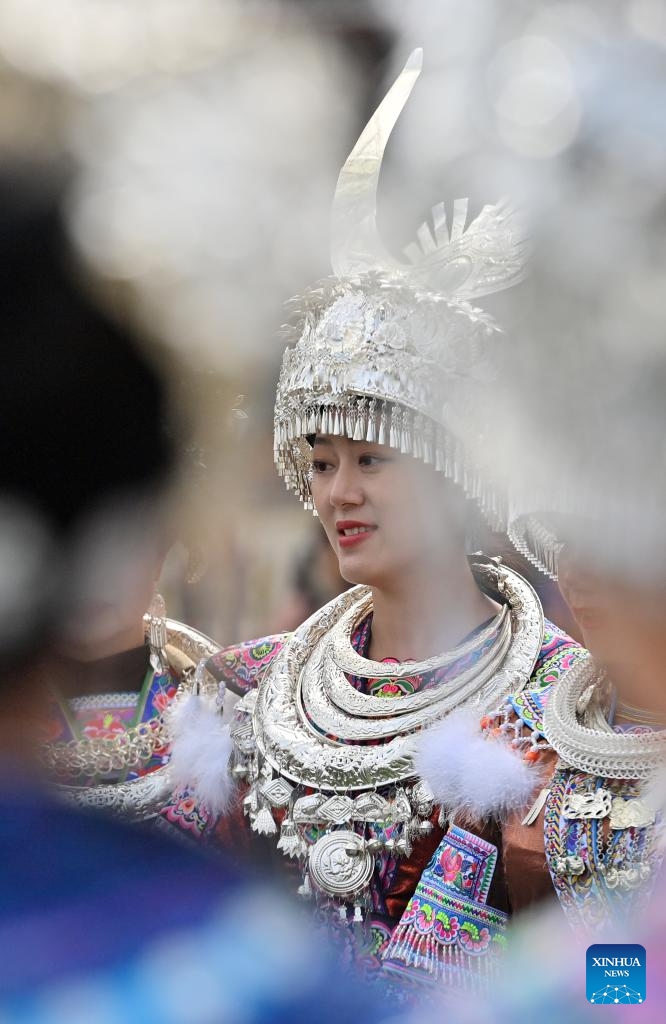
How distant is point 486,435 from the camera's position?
1635mm

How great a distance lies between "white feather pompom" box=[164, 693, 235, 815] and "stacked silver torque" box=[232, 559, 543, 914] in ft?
0.11

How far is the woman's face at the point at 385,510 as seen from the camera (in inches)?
65.8

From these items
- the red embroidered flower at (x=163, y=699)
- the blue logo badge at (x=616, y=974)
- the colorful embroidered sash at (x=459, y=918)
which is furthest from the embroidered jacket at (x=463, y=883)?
the red embroidered flower at (x=163, y=699)

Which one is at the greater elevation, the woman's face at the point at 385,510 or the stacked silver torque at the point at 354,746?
the woman's face at the point at 385,510

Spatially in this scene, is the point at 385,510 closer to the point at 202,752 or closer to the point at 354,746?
the point at 354,746

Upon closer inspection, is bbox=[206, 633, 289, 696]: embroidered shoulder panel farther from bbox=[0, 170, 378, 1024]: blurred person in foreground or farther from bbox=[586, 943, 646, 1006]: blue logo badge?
bbox=[586, 943, 646, 1006]: blue logo badge

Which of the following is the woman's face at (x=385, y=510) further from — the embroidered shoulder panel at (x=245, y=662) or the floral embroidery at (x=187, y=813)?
the floral embroidery at (x=187, y=813)

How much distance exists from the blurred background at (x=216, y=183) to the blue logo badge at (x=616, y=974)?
0.80 metres

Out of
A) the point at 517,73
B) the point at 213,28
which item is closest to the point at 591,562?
the point at 517,73

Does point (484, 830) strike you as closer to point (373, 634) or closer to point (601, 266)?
point (373, 634)

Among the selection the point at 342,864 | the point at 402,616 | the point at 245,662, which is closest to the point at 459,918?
the point at 342,864

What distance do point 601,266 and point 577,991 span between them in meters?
1.08

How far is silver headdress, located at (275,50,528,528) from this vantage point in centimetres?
163

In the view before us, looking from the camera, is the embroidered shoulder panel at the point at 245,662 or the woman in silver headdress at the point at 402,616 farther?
the embroidered shoulder panel at the point at 245,662
